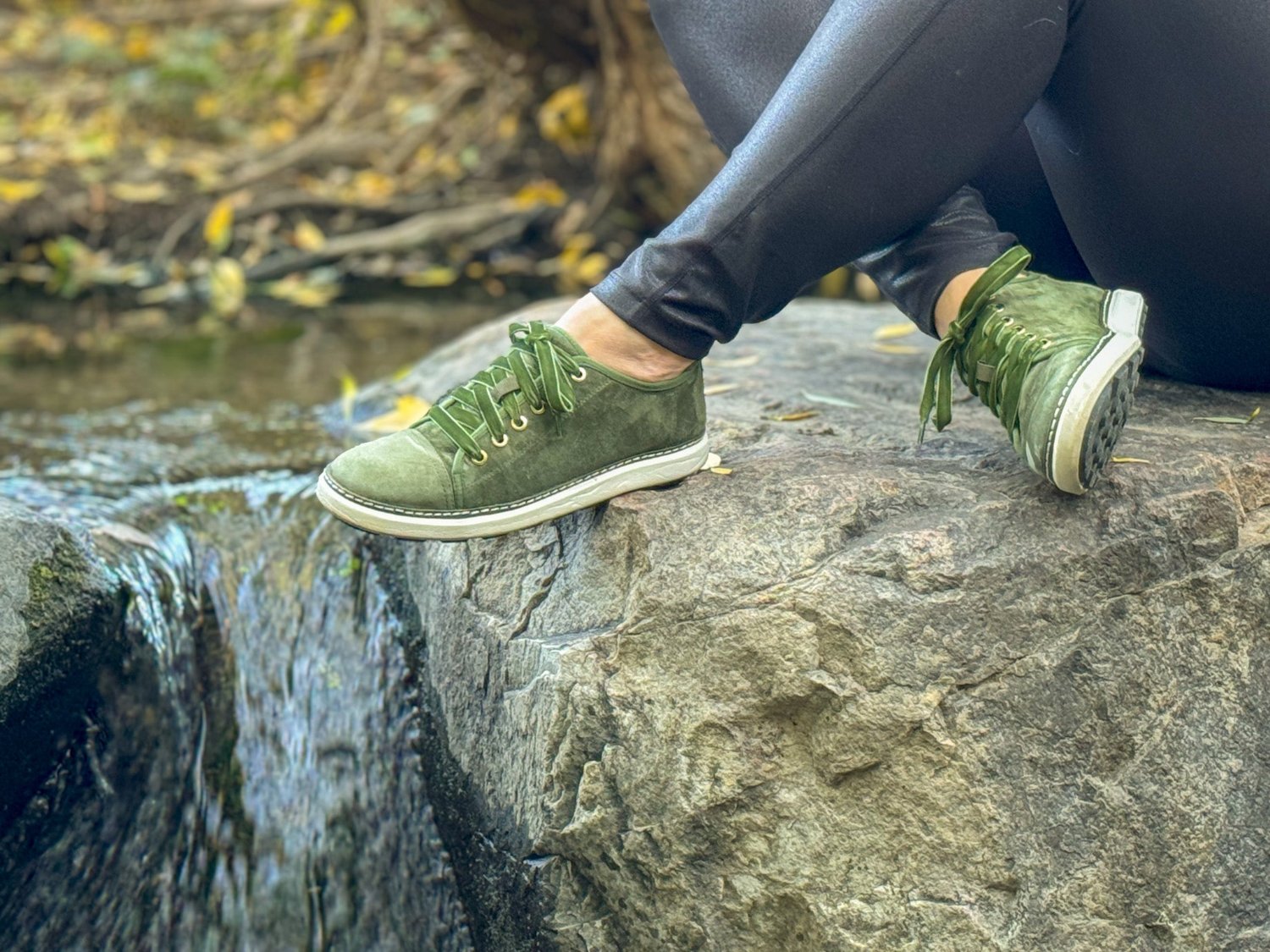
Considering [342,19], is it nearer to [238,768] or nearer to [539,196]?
[539,196]

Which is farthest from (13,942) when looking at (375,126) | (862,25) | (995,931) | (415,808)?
(375,126)

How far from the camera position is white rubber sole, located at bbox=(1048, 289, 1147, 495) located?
4.69 ft

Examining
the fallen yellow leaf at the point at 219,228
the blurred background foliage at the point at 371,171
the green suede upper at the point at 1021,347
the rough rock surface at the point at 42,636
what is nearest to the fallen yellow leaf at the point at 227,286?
the blurred background foliage at the point at 371,171

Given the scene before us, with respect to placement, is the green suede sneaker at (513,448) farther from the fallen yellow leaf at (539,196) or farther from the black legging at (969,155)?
the fallen yellow leaf at (539,196)

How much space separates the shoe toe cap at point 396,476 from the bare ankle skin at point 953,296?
679 mm

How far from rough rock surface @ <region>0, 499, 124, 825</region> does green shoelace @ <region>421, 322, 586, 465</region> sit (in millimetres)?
638

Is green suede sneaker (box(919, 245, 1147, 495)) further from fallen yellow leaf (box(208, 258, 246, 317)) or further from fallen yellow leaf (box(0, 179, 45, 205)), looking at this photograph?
fallen yellow leaf (box(0, 179, 45, 205))

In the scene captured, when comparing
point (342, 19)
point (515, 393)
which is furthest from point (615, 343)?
point (342, 19)

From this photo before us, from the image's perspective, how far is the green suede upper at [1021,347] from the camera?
1.48 meters

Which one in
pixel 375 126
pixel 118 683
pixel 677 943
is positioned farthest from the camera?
pixel 375 126

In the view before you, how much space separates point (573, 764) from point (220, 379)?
85.4 inches

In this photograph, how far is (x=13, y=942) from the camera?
6.00 feet

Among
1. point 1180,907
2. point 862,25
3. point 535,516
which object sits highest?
point 862,25

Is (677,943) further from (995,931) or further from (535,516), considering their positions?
(535,516)
